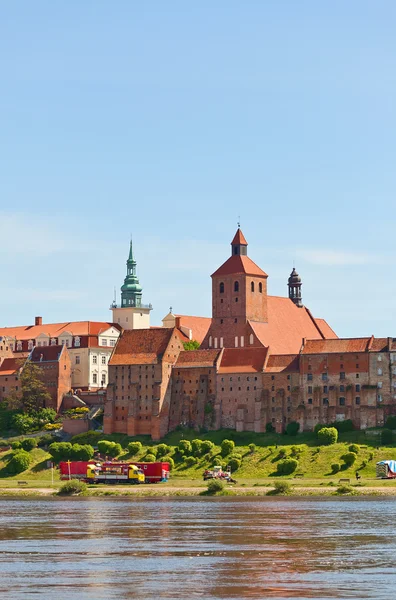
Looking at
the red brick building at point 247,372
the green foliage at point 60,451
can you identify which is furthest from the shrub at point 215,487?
the green foliage at point 60,451

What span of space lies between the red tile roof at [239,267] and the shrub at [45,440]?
30.4 meters

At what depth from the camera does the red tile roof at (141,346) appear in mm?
160750

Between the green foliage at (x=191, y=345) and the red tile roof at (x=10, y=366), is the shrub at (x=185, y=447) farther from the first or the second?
the red tile roof at (x=10, y=366)

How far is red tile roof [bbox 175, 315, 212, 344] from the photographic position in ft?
605

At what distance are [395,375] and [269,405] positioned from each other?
15.0m

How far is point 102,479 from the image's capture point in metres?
131

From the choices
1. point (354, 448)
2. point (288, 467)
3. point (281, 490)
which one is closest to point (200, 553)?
point (281, 490)

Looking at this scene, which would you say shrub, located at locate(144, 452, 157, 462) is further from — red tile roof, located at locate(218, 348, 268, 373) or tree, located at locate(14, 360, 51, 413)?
tree, located at locate(14, 360, 51, 413)

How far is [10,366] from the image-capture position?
6949 inches

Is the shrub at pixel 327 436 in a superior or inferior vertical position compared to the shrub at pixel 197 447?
superior

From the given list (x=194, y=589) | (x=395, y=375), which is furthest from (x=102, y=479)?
(x=194, y=589)

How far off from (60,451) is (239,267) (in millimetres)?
36185

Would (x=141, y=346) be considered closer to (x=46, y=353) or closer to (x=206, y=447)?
(x=46, y=353)

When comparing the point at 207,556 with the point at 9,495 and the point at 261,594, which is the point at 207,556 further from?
the point at 9,495
